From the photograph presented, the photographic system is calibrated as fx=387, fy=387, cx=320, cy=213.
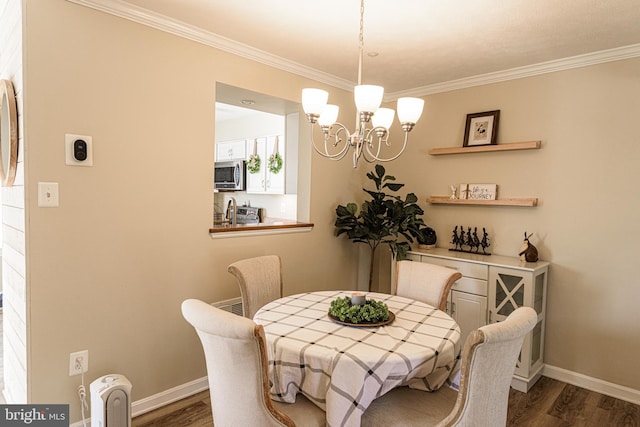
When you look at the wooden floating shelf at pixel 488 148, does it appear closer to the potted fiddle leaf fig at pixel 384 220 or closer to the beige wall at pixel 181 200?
the beige wall at pixel 181 200

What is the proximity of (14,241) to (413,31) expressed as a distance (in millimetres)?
2739

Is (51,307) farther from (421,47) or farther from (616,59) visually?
(616,59)

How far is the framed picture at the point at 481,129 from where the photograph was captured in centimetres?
333

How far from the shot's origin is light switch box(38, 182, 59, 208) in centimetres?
202

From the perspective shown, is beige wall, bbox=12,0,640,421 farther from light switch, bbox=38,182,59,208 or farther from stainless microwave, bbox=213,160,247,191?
stainless microwave, bbox=213,160,247,191

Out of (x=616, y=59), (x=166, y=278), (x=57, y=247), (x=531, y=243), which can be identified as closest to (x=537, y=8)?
(x=616, y=59)

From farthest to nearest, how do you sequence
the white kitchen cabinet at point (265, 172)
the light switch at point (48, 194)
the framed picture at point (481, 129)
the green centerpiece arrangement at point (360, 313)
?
the white kitchen cabinet at point (265, 172) → the framed picture at point (481, 129) → the light switch at point (48, 194) → the green centerpiece arrangement at point (360, 313)

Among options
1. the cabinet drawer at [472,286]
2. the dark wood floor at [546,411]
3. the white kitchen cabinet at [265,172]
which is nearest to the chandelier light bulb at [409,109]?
the cabinet drawer at [472,286]

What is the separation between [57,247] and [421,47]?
103 inches

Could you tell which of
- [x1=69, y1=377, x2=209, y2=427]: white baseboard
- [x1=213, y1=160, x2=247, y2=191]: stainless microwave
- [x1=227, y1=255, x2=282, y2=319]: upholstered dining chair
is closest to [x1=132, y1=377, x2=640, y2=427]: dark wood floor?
[x1=69, y1=377, x2=209, y2=427]: white baseboard

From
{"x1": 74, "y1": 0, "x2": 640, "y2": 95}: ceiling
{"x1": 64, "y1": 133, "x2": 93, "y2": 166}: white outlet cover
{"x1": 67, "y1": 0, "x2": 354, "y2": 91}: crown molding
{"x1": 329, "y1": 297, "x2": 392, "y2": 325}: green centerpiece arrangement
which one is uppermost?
{"x1": 74, "y1": 0, "x2": 640, "y2": 95}: ceiling

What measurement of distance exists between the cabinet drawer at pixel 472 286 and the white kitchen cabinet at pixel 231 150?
339 centimetres

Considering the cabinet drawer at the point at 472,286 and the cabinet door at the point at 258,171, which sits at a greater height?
the cabinet door at the point at 258,171

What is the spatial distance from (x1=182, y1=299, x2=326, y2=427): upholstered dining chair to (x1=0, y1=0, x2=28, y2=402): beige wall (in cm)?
121
